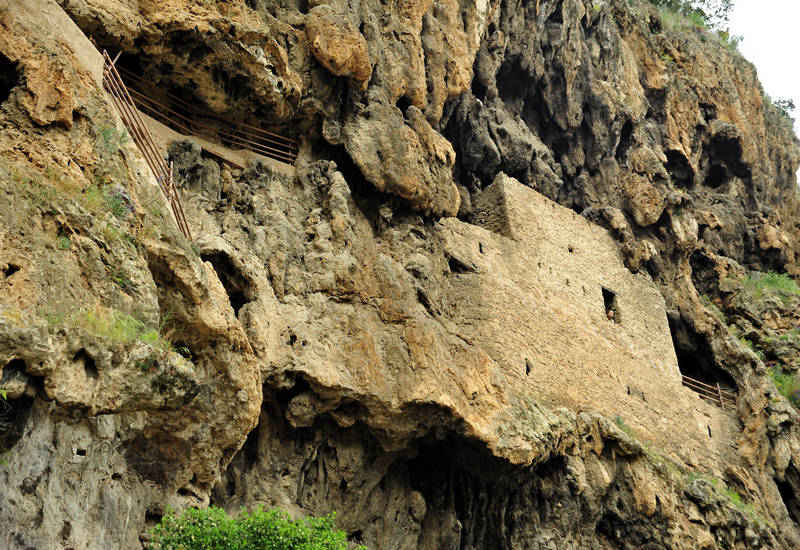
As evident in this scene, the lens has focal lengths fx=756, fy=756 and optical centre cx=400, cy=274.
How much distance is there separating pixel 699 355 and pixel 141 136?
2004 cm

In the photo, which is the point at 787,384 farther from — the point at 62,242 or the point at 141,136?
the point at 62,242

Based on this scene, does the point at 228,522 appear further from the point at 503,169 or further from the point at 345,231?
the point at 503,169

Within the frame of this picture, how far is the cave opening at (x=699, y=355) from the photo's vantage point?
956 inches

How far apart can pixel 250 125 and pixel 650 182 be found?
50.3 ft

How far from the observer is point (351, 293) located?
1325cm

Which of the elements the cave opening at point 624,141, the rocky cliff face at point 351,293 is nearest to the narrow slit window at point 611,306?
the rocky cliff face at point 351,293

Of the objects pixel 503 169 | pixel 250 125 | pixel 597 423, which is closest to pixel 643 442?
pixel 597 423

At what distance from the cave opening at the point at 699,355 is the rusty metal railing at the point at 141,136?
18191 mm

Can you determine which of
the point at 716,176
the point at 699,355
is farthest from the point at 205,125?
the point at 716,176

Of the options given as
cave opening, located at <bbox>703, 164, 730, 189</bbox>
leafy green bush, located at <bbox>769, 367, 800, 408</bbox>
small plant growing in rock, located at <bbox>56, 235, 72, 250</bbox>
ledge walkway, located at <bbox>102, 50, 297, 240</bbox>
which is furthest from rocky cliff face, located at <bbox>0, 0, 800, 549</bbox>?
cave opening, located at <bbox>703, 164, 730, 189</bbox>

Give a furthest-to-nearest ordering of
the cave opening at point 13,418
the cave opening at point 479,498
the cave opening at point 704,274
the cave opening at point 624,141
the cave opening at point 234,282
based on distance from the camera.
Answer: the cave opening at point 704,274, the cave opening at point 624,141, the cave opening at point 479,498, the cave opening at point 234,282, the cave opening at point 13,418

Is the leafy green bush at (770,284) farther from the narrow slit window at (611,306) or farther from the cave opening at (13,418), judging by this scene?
the cave opening at (13,418)

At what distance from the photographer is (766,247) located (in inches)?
1206

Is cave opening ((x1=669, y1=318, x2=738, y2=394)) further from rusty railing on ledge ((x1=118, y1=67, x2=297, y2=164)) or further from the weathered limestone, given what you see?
rusty railing on ledge ((x1=118, y1=67, x2=297, y2=164))
